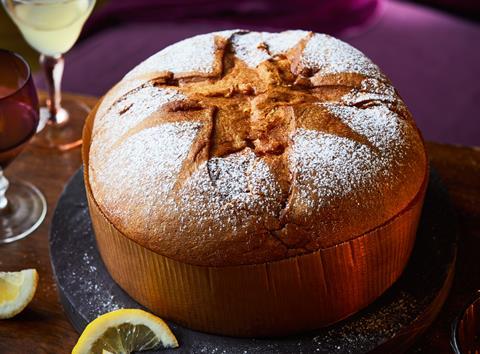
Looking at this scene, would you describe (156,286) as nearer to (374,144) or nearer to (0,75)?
(374,144)

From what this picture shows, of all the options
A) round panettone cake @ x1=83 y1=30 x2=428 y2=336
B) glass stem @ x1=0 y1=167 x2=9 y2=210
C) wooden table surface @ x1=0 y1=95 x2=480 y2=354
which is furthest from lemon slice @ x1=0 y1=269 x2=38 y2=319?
glass stem @ x1=0 y1=167 x2=9 y2=210

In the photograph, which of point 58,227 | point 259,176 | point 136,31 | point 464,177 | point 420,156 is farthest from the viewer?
point 136,31

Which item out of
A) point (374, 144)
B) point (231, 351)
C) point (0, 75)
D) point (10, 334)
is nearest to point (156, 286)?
point (231, 351)

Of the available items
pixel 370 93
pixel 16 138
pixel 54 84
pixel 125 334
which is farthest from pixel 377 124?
pixel 54 84

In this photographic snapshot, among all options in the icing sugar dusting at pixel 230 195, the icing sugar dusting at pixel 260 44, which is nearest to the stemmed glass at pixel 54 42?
the icing sugar dusting at pixel 260 44

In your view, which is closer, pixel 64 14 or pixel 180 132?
pixel 180 132

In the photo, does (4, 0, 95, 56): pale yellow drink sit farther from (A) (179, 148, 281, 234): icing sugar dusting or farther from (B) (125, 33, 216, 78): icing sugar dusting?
(A) (179, 148, 281, 234): icing sugar dusting

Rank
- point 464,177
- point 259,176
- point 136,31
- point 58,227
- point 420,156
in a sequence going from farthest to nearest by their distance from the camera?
point 136,31 < point 464,177 < point 58,227 < point 420,156 < point 259,176
